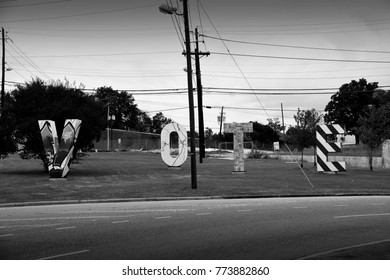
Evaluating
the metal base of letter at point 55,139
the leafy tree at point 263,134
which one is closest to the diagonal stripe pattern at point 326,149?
the metal base of letter at point 55,139

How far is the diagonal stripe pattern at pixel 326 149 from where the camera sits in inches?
1147

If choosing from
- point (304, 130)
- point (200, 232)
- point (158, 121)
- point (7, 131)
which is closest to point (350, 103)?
point (304, 130)

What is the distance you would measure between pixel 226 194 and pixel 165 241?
10.9 m

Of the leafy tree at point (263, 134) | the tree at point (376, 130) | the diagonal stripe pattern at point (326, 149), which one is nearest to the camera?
the diagonal stripe pattern at point (326, 149)

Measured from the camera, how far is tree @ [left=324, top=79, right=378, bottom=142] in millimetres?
86125

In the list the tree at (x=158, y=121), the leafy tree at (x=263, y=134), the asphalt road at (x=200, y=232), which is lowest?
the asphalt road at (x=200, y=232)

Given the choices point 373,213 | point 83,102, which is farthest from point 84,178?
point 373,213

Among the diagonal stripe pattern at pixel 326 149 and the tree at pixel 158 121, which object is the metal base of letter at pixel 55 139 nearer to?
the diagonal stripe pattern at pixel 326 149

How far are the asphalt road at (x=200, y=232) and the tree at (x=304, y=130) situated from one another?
2232 cm

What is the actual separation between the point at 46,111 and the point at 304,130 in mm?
20490

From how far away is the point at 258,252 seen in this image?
7379mm

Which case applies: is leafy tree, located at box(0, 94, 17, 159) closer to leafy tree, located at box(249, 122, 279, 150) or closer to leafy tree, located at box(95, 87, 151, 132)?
leafy tree, located at box(95, 87, 151, 132)
